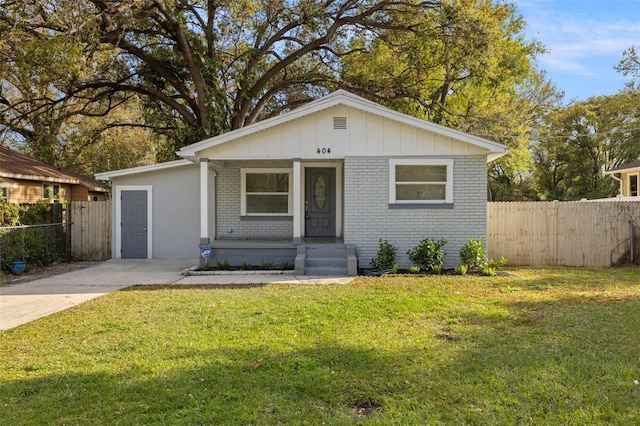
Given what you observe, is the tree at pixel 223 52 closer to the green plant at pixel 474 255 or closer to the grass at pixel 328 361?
the green plant at pixel 474 255

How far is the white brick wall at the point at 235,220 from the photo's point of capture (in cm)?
1356

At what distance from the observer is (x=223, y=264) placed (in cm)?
1148

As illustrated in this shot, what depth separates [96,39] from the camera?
1177 cm

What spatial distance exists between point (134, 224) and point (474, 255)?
988cm

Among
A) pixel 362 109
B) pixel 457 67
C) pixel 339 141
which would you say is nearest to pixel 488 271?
pixel 339 141

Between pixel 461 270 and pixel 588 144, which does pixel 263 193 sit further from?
pixel 588 144

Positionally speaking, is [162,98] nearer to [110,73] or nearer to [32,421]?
[110,73]

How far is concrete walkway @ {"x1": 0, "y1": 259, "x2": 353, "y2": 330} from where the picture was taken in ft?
24.3

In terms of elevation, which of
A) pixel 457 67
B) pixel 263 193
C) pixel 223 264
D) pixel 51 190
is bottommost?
pixel 223 264

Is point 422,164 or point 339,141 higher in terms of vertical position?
point 339,141

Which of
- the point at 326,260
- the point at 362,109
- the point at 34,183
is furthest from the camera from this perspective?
the point at 34,183

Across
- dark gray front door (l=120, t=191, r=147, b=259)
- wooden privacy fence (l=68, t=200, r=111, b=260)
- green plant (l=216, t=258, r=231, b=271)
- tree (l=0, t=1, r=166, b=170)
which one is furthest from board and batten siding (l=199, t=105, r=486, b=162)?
wooden privacy fence (l=68, t=200, r=111, b=260)

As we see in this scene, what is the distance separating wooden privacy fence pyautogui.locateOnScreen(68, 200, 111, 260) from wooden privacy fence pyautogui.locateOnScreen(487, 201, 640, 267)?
11554mm

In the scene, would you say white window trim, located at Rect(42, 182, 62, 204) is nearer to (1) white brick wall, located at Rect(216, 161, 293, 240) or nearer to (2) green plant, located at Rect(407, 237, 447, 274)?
(1) white brick wall, located at Rect(216, 161, 293, 240)
